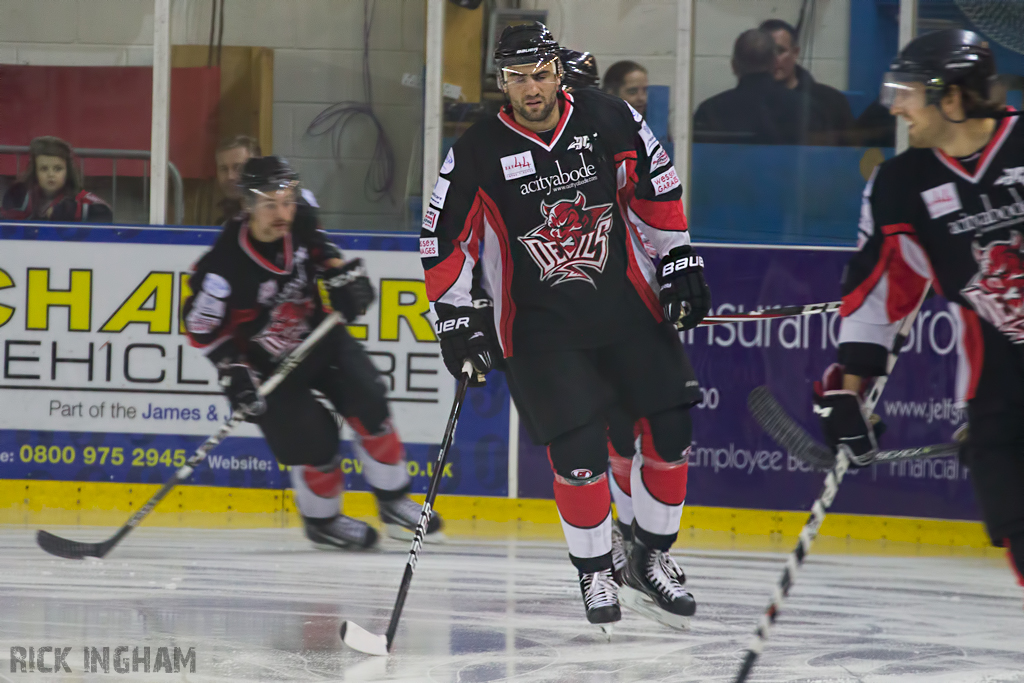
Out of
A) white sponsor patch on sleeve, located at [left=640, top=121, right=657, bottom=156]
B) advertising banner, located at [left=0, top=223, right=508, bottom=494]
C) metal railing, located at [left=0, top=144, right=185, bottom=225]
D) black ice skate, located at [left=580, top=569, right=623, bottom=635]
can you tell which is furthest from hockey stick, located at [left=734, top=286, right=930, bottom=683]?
metal railing, located at [left=0, top=144, right=185, bottom=225]

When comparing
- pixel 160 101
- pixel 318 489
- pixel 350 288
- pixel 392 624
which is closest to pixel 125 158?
pixel 160 101

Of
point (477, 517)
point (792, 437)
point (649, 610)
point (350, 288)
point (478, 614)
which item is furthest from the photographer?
point (477, 517)

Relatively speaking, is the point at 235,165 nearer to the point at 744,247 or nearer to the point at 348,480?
the point at 348,480

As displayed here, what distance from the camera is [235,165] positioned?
5.16 meters

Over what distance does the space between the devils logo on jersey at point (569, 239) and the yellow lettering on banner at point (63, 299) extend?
2.63 meters

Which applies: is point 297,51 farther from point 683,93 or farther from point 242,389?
point 242,389

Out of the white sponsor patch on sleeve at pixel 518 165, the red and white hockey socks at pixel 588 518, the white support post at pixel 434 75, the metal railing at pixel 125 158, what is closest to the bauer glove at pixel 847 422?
the red and white hockey socks at pixel 588 518

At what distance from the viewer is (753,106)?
16.2 feet

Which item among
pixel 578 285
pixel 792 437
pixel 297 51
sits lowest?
pixel 792 437

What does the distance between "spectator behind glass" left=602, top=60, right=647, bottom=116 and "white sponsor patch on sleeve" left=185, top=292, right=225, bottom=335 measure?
6.08ft

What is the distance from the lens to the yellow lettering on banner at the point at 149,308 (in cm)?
493

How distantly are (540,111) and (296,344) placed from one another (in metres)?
1.63

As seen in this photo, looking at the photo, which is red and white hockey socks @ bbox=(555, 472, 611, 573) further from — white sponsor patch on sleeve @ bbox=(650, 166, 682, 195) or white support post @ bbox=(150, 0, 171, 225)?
white support post @ bbox=(150, 0, 171, 225)

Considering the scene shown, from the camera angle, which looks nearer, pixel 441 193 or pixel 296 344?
pixel 441 193
